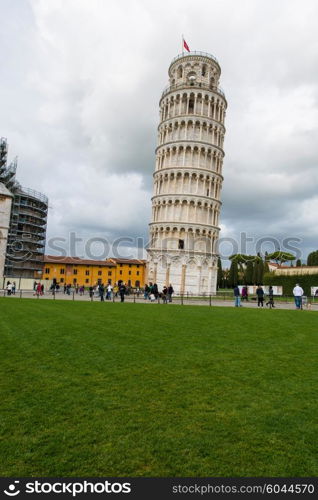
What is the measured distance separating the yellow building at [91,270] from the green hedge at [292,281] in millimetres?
40438

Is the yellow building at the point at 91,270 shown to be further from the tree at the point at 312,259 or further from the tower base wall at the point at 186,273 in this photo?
the tree at the point at 312,259

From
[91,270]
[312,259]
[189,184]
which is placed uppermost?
[189,184]

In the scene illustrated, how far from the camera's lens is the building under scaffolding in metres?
56.5

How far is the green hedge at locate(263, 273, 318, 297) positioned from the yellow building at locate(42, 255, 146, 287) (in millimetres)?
40438

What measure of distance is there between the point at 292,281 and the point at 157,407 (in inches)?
2086

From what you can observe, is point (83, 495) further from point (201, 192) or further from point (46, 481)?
point (201, 192)

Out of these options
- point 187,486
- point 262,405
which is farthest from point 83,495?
point 262,405

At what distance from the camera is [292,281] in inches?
2115

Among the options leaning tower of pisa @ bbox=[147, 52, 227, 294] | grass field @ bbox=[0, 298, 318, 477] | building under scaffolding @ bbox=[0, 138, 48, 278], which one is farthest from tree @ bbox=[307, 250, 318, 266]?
grass field @ bbox=[0, 298, 318, 477]

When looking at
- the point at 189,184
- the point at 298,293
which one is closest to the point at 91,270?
the point at 189,184

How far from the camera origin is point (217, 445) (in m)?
4.40

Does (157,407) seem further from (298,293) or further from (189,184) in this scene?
(189,184)

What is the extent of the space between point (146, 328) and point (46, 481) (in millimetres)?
9146

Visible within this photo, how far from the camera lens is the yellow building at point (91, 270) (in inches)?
3494
